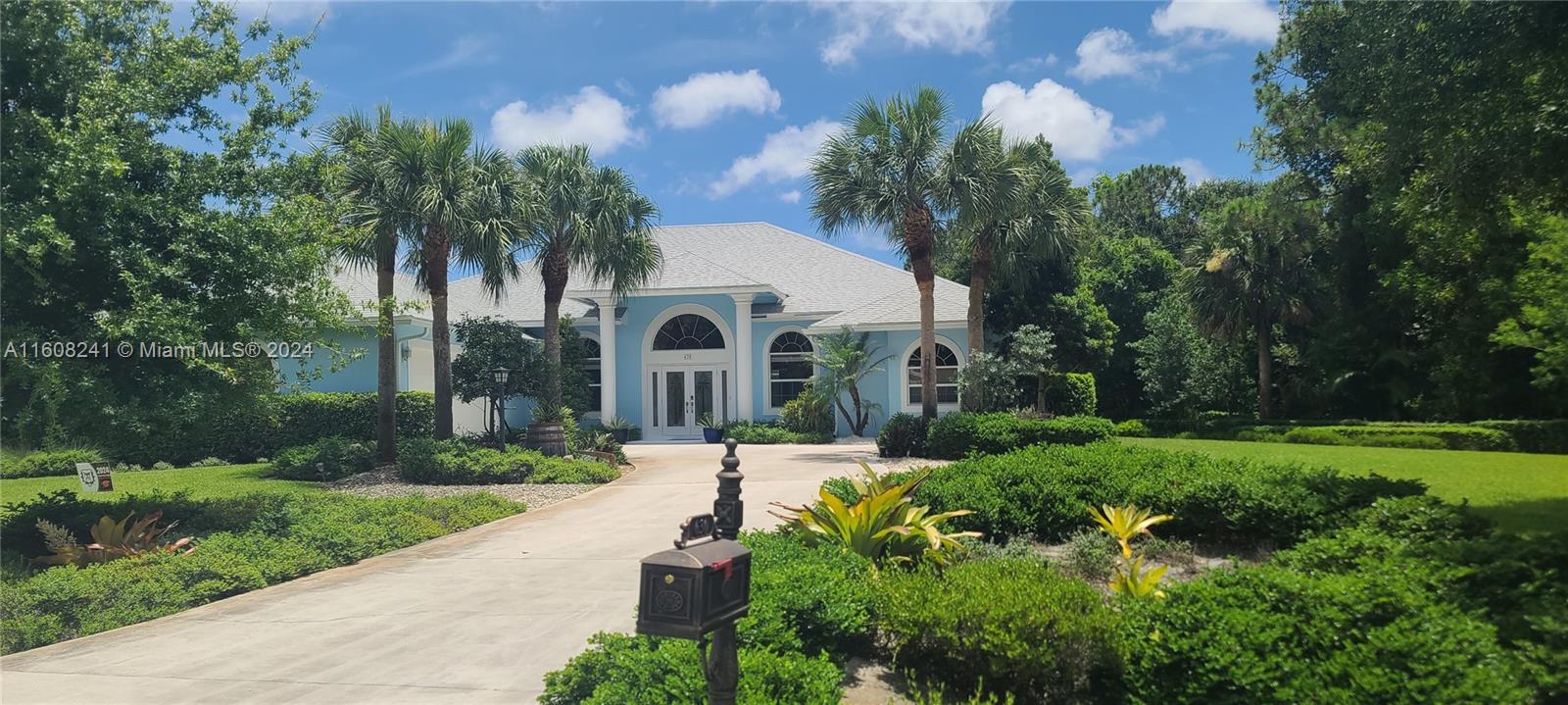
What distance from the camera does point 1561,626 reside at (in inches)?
160

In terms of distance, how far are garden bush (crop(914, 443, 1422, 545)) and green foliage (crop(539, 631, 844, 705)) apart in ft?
12.6

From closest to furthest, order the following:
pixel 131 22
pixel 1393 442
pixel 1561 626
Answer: pixel 1561 626 < pixel 131 22 < pixel 1393 442

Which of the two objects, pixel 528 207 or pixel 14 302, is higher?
pixel 528 207

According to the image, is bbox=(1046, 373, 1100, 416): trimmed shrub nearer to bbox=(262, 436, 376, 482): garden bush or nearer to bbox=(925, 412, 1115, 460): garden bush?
bbox=(925, 412, 1115, 460): garden bush

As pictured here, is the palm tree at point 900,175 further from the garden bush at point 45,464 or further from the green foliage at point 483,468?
the garden bush at point 45,464

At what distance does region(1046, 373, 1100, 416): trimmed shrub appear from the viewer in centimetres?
2472

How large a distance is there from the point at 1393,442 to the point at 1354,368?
5.59 m

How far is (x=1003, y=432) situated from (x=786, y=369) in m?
11.5

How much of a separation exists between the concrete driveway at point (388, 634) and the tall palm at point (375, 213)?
821 cm

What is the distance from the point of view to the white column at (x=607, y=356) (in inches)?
1033

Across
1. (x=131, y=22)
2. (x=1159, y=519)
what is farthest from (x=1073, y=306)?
(x=131, y=22)

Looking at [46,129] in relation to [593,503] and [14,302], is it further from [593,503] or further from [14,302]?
[593,503]

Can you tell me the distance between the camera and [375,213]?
1644 cm

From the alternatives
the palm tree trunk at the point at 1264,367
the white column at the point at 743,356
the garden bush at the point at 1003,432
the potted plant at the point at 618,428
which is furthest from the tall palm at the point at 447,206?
the palm tree trunk at the point at 1264,367
